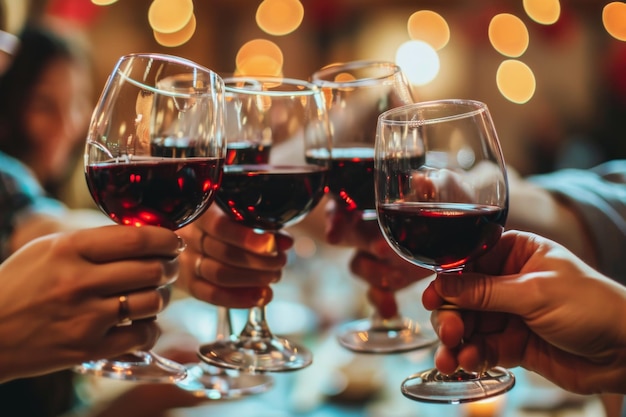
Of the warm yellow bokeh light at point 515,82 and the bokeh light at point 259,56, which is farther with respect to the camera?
the warm yellow bokeh light at point 515,82

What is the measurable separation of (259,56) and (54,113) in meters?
3.52

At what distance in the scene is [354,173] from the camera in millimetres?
1133

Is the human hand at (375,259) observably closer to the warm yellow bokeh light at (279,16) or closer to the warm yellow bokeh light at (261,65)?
the warm yellow bokeh light at (279,16)

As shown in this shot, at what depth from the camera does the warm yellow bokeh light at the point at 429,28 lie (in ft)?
18.5

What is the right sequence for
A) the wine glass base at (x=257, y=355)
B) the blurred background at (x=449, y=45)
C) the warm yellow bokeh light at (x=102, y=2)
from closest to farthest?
the wine glass base at (x=257, y=355) → the warm yellow bokeh light at (x=102, y=2) → the blurred background at (x=449, y=45)

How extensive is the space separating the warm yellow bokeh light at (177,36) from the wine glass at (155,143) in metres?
4.59

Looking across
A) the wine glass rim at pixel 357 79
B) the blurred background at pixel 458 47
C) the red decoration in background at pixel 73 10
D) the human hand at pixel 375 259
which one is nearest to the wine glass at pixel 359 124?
the wine glass rim at pixel 357 79

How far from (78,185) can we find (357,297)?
191 centimetres

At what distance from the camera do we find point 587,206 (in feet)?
4.48

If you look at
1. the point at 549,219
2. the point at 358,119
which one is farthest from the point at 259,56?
the point at 358,119

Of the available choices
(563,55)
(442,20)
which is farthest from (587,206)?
(563,55)

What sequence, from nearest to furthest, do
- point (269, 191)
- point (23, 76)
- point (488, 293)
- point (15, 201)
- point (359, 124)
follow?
point (488, 293), point (269, 191), point (359, 124), point (15, 201), point (23, 76)

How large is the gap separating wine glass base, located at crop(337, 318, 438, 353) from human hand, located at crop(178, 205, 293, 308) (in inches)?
7.4

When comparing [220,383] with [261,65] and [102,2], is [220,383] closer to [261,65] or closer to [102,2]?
A: [102,2]
